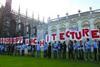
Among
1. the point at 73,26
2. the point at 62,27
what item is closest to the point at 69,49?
the point at 73,26

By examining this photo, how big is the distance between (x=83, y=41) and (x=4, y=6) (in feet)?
114

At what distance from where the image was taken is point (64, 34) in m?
19.2

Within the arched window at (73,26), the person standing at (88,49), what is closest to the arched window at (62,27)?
the arched window at (73,26)

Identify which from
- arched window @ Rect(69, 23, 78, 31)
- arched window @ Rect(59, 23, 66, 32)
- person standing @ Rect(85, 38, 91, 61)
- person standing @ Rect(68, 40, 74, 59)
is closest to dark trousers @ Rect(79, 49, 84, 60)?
person standing @ Rect(85, 38, 91, 61)

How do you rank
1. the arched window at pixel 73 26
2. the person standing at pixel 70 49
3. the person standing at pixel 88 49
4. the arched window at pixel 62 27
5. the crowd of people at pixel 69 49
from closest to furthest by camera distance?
the crowd of people at pixel 69 49, the person standing at pixel 88 49, the person standing at pixel 70 49, the arched window at pixel 73 26, the arched window at pixel 62 27

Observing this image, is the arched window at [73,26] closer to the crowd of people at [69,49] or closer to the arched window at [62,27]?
the arched window at [62,27]

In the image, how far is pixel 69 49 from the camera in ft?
60.8

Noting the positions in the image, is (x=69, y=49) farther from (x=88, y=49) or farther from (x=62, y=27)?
(x=62, y=27)

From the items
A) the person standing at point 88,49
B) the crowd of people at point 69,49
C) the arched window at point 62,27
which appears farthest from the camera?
the arched window at point 62,27

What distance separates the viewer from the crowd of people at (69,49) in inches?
662

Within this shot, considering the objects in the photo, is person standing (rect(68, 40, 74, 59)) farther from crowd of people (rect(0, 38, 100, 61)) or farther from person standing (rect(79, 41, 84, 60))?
person standing (rect(79, 41, 84, 60))

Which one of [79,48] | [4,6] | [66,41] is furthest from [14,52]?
[4,6]

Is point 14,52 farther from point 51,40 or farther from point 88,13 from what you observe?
point 88,13

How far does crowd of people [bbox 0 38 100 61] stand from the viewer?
16.8 meters
